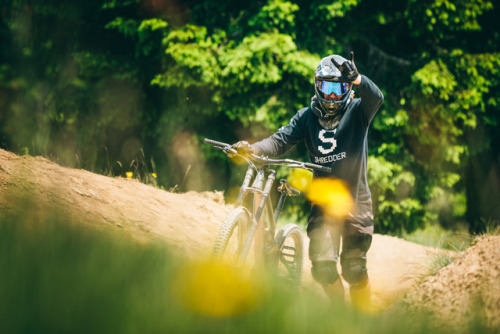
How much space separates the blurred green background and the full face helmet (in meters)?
4.69

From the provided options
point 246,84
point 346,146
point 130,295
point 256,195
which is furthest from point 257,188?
point 246,84

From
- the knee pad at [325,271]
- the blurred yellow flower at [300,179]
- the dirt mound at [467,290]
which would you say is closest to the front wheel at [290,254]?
the knee pad at [325,271]

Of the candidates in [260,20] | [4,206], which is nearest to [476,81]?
[260,20]

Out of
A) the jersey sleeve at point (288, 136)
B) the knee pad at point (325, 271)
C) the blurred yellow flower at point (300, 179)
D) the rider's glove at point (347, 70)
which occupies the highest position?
the rider's glove at point (347, 70)

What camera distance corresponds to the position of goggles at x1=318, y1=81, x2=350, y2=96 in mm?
3906

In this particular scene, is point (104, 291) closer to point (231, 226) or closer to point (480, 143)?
point (231, 226)

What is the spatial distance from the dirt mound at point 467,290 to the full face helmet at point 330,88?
1.77m

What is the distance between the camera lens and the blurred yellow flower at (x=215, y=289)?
259 cm

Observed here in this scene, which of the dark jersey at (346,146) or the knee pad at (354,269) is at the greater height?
the dark jersey at (346,146)

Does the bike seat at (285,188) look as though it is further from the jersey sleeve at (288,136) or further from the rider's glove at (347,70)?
the rider's glove at (347,70)

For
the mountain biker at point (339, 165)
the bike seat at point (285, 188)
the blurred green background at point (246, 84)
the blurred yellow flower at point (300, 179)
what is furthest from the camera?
the blurred yellow flower at point (300, 179)

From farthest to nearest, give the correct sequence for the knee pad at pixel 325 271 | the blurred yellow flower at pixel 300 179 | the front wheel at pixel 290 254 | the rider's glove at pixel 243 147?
the blurred yellow flower at pixel 300 179
the front wheel at pixel 290 254
the knee pad at pixel 325 271
the rider's glove at pixel 243 147

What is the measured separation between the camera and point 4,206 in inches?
146

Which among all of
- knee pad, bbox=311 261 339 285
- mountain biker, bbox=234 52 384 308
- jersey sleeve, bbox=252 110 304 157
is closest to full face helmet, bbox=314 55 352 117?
mountain biker, bbox=234 52 384 308
